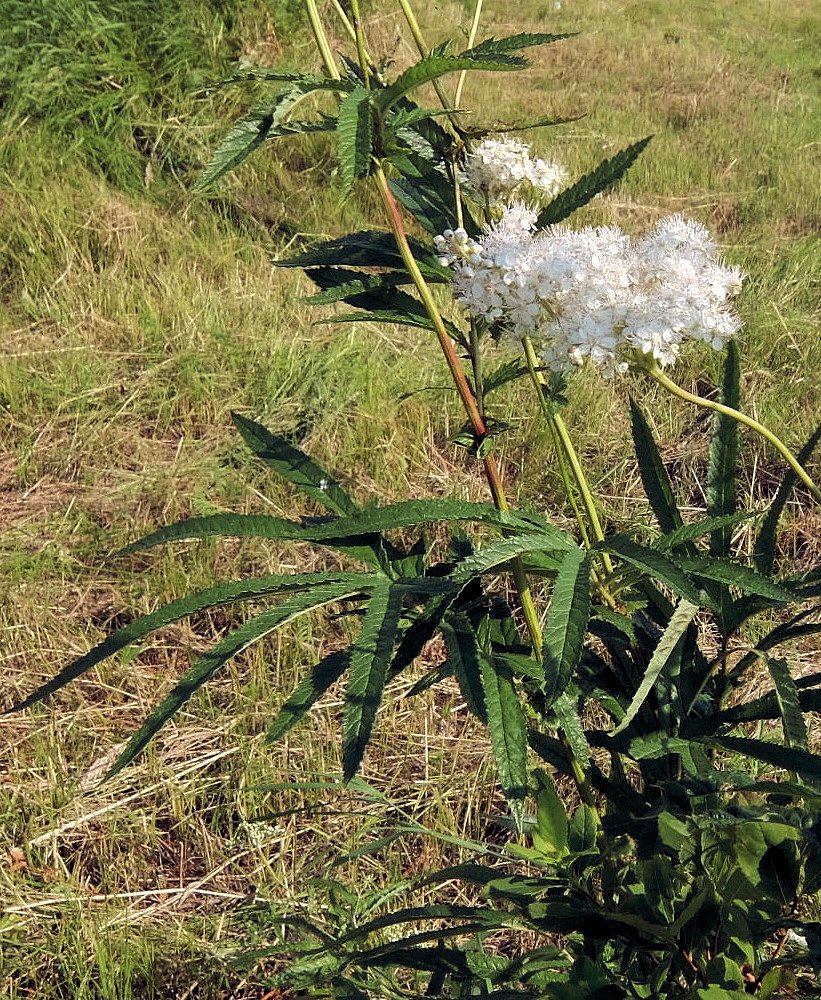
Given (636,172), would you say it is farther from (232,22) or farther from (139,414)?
(139,414)

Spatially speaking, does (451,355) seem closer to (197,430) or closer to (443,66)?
(443,66)

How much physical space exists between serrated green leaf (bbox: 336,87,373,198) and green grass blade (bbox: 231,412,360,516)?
28cm

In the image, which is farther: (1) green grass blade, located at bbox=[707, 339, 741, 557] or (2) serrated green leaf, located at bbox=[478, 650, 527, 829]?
(1) green grass blade, located at bbox=[707, 339, 741, 557]

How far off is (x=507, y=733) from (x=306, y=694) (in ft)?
0.53

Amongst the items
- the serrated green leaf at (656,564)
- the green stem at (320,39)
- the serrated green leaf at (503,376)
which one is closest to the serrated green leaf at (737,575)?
the serrated green leaf at (656,564)

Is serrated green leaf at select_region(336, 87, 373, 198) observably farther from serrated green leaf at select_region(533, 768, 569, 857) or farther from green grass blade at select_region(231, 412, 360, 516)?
serrated green leaf at select_region(533, 768, 569, 857)

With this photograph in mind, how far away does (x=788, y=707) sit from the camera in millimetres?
851

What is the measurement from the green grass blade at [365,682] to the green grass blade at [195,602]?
0.23ft

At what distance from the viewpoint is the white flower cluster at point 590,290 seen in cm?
82

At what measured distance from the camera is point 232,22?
4227 mm

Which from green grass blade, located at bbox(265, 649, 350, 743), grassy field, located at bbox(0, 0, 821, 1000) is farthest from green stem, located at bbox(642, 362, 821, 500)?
grassy field, located at bbox(0, 0, 821, 1000)

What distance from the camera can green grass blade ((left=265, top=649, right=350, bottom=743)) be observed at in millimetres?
798

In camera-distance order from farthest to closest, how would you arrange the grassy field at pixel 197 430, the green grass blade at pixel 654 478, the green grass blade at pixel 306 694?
1. the grassy field at pixel 197 430
2. the green grass blade at pixel 654 478
3. the green grass blade at pixel 306 694

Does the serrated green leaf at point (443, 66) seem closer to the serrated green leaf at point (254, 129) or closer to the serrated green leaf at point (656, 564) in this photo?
the serrated green leaf at point (254, 129)
